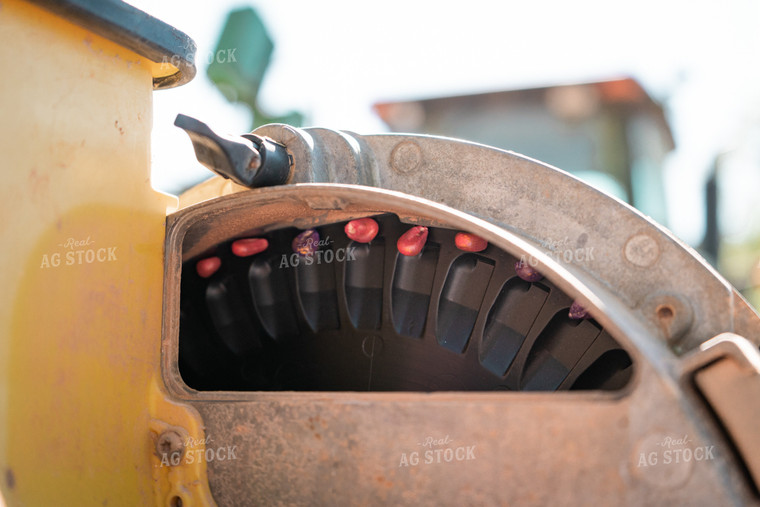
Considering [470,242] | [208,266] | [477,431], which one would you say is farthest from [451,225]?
[208,266]

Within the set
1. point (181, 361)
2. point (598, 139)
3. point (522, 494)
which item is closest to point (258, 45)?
point (598, 139)

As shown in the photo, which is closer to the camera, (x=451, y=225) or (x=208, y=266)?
(x=451, y=225)

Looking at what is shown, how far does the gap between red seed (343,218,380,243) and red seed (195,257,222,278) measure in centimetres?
35

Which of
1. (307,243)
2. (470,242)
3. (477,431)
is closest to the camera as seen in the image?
(477,431)

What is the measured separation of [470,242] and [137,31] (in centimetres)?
73

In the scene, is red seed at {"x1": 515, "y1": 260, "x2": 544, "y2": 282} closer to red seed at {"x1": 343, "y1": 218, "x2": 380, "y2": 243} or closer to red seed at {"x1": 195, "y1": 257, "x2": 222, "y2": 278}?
red seed at {"x1": 343, "y1": 218, "x2": 380, "y2": 243}

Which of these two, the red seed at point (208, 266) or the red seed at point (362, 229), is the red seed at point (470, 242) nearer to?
the red seed at point (362, 229)

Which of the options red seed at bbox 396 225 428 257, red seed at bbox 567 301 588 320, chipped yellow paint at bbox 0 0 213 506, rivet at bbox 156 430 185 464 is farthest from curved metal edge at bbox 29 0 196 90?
red seed at bbox 567 301 588 320

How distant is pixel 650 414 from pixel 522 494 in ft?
0.71

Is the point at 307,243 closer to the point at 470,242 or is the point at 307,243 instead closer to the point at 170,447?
the point at 470,242

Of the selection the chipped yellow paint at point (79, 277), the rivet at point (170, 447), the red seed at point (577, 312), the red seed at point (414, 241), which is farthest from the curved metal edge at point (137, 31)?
the red seed at point (577, 312)

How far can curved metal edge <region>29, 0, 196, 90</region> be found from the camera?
1.08 meters

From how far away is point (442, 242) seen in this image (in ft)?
4.09

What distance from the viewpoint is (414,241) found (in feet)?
4.08
